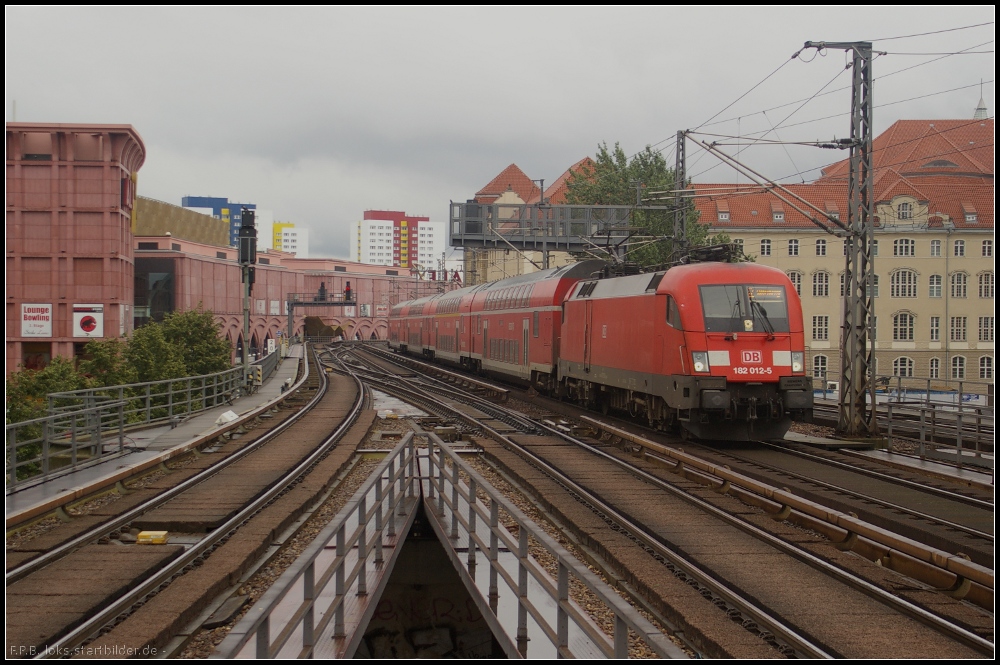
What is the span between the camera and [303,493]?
12812 mm

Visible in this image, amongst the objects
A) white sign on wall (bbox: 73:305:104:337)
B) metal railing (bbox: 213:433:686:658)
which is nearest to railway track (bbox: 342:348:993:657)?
metal railing (bbox: 213:433:686:658)

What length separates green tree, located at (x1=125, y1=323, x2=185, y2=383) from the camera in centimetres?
3756

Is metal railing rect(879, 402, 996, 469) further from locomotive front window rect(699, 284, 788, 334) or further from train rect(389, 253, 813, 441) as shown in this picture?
locomotive front window rect(699, 284, 788, 334)

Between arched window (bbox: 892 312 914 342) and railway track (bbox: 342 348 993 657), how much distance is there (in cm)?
5404

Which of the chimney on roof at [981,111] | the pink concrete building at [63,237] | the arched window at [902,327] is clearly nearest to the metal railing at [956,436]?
the arched window at [902,327]

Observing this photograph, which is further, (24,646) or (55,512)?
(55,512)

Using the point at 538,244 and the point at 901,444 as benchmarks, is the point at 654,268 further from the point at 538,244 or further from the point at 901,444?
the point at 538,244

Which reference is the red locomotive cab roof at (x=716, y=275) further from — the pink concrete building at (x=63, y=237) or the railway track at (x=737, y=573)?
the pink concrete building at (x=63, y=237)

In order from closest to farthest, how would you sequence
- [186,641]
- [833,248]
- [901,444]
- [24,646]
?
[24,646]
[186,641]
[901,444]
[833,248]

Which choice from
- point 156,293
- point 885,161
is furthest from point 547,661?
point 156,293

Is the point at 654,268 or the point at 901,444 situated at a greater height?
the point at 654,268

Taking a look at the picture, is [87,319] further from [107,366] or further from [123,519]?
[123,519]

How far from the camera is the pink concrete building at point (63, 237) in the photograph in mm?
59344

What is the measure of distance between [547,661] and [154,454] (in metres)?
11.7
